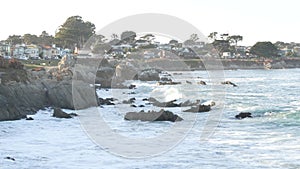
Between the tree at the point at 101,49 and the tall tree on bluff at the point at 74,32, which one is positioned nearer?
the tall tree on bluff at the point at 74,32

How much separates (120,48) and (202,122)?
110272 mm

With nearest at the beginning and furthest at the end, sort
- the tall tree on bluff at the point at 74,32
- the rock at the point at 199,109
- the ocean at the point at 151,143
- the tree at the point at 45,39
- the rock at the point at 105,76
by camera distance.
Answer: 1. the ocean at the point at 151,143
2. the rock at the point at 199,109
3. the rock at the point at 105,76
4. the tall tree on bluff at the point at 74,32
5. the tree at the point at 45,39

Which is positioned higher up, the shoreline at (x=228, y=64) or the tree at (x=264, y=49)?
the tree at (x=264, y=49)

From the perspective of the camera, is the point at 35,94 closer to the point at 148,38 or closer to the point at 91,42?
the point at 91,42

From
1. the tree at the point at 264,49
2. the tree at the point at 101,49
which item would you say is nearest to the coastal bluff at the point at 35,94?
the tree at the point at 101,49

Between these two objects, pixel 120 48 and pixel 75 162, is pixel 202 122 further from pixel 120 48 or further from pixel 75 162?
pixel 120 48

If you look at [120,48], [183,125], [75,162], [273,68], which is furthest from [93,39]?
[75,162]

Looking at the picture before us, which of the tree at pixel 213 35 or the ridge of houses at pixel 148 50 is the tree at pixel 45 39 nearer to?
the ridge of houses at pixel 148 50

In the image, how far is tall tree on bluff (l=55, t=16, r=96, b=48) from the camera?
98938mm

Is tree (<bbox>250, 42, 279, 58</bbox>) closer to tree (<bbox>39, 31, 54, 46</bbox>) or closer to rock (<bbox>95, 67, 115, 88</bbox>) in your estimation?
tree (<bbox>39, 31, 54, 46</bbox>)

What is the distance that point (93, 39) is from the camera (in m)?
113

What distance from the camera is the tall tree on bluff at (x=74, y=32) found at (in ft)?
325

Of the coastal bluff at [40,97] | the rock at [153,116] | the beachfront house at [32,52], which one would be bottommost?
the rock at [153,116]

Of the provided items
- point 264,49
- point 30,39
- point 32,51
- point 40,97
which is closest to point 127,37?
point 30,39
